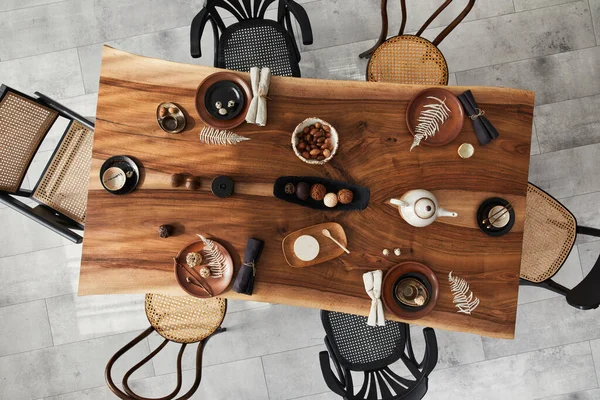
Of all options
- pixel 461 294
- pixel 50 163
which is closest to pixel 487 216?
pixel 461 294

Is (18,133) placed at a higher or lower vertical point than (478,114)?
higher

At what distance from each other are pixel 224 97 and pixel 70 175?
1080 millimetres

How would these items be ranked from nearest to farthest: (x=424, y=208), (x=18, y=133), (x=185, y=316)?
(x=424, y=208) < (x=18, y=133) < (x=185, y=316)

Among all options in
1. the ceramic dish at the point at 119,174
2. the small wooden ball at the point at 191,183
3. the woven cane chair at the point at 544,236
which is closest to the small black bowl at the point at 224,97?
the small wooden ball at the point at 191,183

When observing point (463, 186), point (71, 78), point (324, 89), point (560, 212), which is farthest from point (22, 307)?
point (560, 212)

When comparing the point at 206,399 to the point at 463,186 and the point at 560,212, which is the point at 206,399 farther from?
the point at 560,212

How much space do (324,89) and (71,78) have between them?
1.93 metres

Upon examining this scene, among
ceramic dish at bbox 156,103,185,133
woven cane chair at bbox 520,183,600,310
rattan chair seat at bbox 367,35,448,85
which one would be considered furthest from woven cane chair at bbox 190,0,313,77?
woven cane chair at bbox 520,183,600,310

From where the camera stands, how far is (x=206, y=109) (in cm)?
181

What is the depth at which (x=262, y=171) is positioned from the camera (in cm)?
183

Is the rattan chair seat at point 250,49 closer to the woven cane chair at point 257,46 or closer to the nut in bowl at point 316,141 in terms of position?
the woven cane chair at point 257,46

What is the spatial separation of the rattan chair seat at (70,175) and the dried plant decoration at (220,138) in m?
0.86

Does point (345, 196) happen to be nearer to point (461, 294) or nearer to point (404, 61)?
point (461, 294)

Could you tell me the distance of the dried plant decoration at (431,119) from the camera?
1.84 metres
